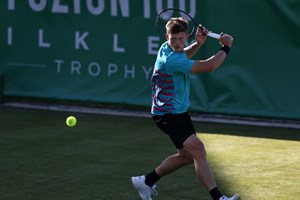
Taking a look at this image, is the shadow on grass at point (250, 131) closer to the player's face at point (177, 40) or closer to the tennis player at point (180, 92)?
the tennis player at point (180, 92)

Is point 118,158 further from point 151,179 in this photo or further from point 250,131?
point 250,131

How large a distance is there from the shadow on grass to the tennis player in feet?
11.2

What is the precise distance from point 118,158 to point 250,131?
234 centimetres

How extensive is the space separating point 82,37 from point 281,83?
9.38 feet

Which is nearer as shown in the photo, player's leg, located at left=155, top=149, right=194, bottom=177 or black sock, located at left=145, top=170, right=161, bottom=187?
player's leg, located at left=155, top=149, right=194, bottom=177

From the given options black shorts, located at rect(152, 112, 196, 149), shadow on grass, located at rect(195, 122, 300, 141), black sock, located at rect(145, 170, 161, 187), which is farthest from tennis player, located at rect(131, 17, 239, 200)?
shadow on grass, located at rect(195, 122, 300, 141)

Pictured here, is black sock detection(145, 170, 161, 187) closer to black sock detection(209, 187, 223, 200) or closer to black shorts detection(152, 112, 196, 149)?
black shorts detection(152, 112, 196, 149)

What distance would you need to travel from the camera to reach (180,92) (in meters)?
6.20

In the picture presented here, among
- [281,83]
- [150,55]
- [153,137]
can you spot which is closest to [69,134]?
[153,137]

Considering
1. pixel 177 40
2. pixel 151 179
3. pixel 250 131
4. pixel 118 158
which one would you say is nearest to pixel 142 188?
pixel 151 179

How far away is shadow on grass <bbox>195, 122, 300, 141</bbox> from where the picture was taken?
959cm

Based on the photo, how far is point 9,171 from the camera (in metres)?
7.48

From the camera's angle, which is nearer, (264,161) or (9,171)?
(9,171)

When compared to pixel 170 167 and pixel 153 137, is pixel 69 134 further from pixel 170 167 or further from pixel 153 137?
pixel 170 167
